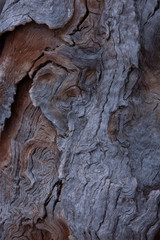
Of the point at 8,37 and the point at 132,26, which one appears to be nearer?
the point at 132,26

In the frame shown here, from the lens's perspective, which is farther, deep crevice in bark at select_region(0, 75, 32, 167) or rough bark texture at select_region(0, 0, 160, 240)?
deep crevice in bark at select_region(0, 75, 32, 167)

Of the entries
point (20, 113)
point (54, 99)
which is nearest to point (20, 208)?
point (20, 113)

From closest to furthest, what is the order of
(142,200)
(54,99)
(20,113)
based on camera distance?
1. (142,200)
2. (54,99)
3. (20,113)

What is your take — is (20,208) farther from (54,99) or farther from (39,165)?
(54,99)

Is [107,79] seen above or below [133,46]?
below

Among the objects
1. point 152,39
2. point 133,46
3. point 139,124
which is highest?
point 152,39

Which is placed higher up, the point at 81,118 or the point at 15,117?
the point at 81,118

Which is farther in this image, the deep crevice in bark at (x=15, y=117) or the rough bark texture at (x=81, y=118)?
the deep crevice in bark at (x=15, y=117)

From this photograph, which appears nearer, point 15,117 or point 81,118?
point 81,118
